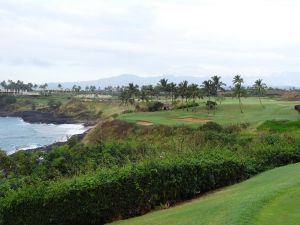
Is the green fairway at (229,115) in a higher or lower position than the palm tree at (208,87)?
lower

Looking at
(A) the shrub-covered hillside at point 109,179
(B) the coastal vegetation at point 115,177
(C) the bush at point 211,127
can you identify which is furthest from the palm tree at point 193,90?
(A) the shrub-covered hillside at point 109,179

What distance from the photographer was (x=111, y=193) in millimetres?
18906

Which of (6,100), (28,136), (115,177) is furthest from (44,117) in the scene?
(115,177)

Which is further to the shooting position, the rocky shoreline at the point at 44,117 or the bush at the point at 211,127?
the rocky shoreline at the point at 44,117

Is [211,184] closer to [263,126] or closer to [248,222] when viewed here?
[248,222]

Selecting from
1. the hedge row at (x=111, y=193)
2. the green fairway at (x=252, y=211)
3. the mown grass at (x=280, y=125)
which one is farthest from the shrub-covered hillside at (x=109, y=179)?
the mown grass at (x=280, y=125)

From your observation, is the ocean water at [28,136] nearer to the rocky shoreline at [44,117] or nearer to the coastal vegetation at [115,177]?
the rocky shoreline at [44,117]

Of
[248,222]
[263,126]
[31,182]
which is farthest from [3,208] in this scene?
[263,126]

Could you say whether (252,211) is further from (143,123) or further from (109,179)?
(143,123)

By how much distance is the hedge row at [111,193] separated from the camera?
17.7m

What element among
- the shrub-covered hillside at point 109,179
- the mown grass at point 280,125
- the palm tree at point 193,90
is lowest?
the mown grass at point 280,125

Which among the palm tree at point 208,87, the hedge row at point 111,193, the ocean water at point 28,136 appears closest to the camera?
the hedge row at point 111,193

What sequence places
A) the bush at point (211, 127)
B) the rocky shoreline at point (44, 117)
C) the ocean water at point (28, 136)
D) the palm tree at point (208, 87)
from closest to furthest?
the bush at point (211, 127), the ocean water at point (28, 136), the palm tree at point (208, 87), the rocky shoreline at point (44, 117)

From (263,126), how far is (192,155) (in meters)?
36.5
